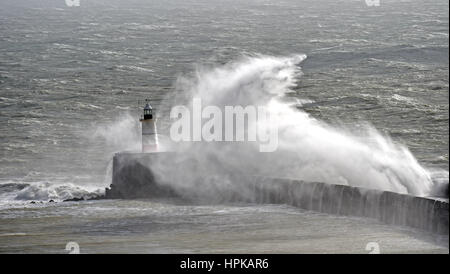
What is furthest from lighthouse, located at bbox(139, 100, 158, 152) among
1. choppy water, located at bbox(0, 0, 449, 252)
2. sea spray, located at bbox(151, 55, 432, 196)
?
choppy water, located at bbox(0, 0, 449, 252)

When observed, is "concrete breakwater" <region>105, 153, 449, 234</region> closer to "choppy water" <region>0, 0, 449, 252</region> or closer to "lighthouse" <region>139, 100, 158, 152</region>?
"lighthouse" <region>139, 100, 158, 152</region>

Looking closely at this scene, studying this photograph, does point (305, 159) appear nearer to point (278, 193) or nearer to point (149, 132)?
point (278, 193)

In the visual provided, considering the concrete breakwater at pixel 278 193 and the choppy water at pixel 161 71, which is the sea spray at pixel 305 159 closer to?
the concrete breakwater at pixel 278 193

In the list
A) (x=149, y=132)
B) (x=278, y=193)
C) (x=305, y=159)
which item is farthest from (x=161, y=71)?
(x=278, y=193)

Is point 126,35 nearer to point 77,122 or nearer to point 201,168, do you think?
point 77,122

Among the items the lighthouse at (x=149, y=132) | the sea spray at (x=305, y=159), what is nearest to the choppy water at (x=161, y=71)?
the sea spray at (x=305, y=159)
